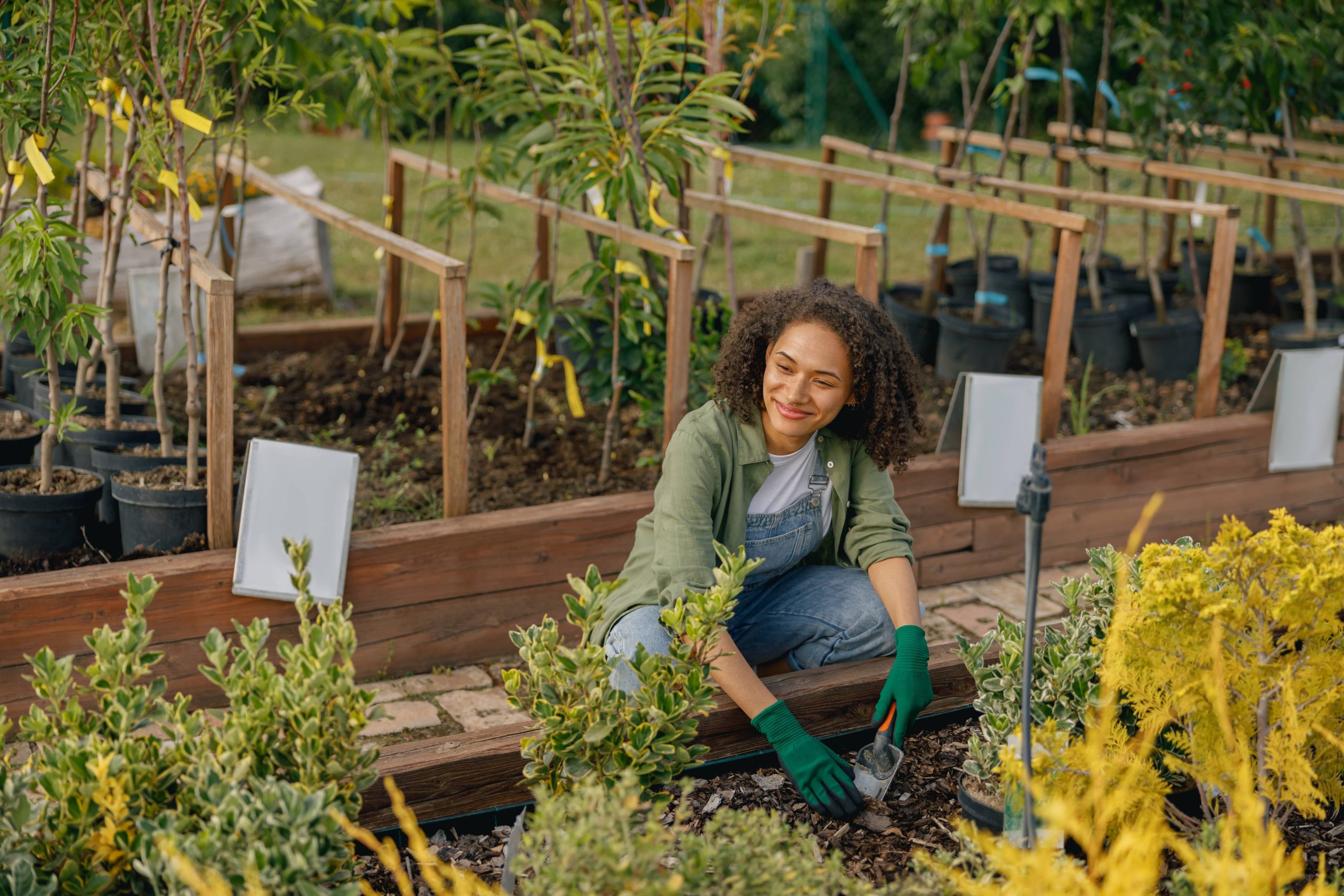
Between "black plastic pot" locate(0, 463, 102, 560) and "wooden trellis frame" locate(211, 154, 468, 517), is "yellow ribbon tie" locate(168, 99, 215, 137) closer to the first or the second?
"wooden trellis frame" locate(211, 154, 468, 517)

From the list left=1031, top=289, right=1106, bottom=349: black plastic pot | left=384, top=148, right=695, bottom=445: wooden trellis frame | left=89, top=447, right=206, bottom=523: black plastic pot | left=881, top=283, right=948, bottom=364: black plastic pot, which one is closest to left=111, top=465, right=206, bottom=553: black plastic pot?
left=89, top=447, right=206, bottom=523: black plastic pot

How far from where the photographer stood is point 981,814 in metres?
A: 2.02

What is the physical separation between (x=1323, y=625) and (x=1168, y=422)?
2.65m

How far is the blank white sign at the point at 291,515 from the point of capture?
111 inches

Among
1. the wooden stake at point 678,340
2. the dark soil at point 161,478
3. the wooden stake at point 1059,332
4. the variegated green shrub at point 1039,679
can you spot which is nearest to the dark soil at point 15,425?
the dark soil at point 161,478

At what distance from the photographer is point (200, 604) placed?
283 cm

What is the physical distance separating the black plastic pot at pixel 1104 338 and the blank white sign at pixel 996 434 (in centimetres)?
130

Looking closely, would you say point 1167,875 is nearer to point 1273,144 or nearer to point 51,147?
point 51,147

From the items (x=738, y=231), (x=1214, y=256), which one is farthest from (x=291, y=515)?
(x=738, y=231)

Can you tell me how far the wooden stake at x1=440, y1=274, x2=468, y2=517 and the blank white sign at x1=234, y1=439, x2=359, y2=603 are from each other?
27cm

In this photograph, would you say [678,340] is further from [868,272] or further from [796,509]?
[796,509]

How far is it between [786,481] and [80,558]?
1622 mm

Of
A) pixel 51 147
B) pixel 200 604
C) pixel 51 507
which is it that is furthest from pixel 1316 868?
pixel 51 147

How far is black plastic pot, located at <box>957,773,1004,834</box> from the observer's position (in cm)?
200
